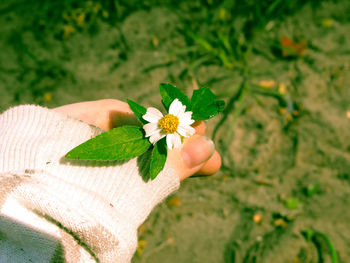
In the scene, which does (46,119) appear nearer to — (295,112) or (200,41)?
(200,41)

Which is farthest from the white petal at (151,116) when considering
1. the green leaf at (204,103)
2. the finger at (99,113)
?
the finger at (99,113)

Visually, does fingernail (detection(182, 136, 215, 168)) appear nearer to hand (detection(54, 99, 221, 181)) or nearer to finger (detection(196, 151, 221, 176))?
hand (detection(54, 99, 221, 181))

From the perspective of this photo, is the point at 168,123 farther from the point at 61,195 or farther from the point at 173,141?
the point at 61,195

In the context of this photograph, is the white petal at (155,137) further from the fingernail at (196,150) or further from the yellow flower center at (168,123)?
the fingernail at (196,150)

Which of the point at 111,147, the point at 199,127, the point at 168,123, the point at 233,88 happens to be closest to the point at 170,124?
the point at 168,123

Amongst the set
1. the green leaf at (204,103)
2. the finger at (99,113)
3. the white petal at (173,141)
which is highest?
the green leaf at (204,103)

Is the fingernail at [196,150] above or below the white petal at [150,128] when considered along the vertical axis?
below

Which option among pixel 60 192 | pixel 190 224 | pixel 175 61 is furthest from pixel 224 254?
pixel 175 61
